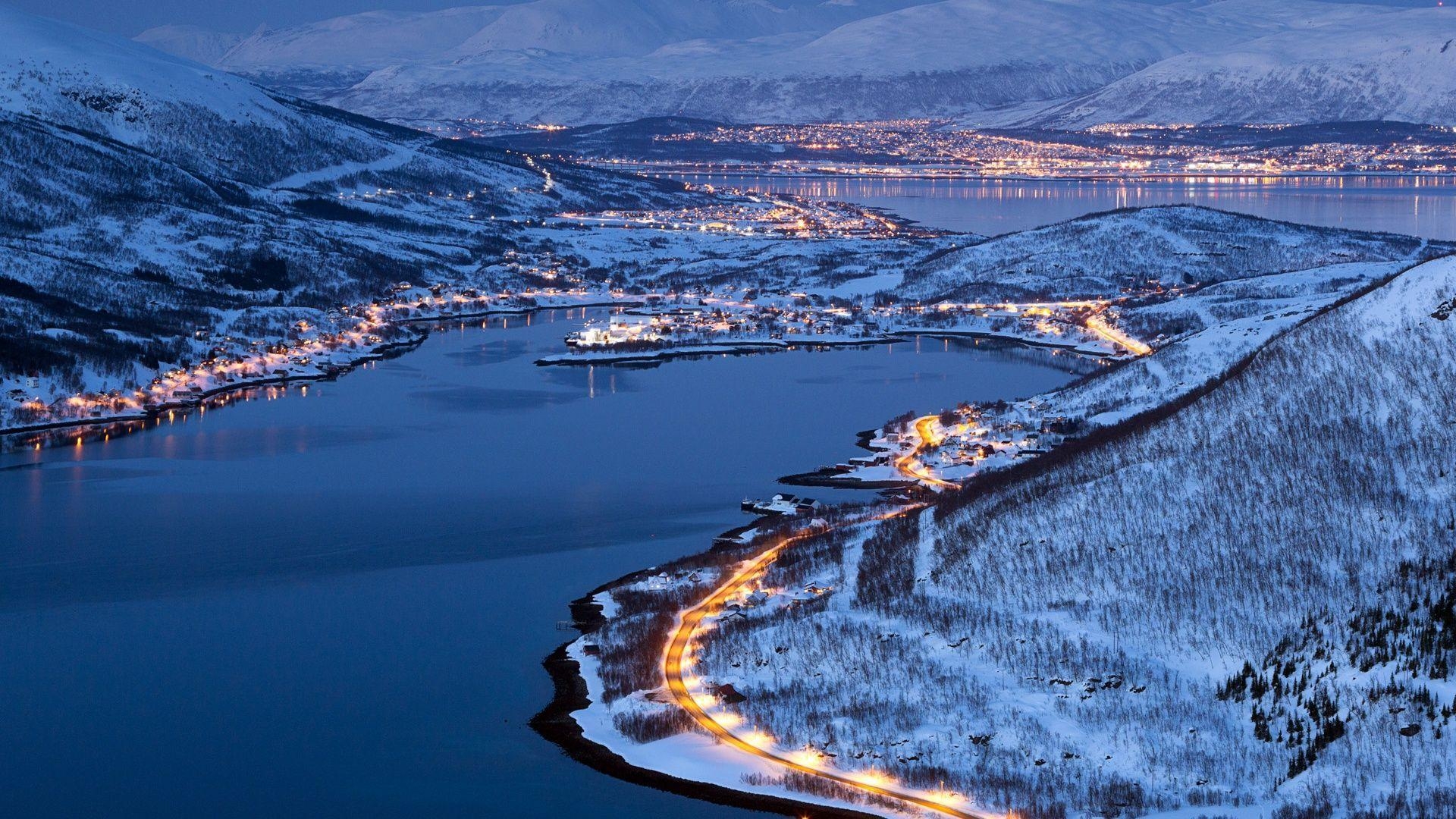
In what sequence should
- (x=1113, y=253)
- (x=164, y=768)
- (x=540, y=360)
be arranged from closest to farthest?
(x=164, y=768), (x=540, y=360), (x=1113, y=253)

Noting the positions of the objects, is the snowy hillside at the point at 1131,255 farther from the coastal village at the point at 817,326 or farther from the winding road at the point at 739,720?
the winding road at the point at 739,720

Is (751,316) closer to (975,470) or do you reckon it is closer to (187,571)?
(975,470)

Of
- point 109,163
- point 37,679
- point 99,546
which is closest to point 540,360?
point 99,546

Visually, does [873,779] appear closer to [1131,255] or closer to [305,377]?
[305,377]

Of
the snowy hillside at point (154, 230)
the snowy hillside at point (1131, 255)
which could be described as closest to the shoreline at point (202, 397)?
the snowy hillside at point (154, 230)

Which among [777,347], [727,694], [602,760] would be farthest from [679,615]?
[777,347]

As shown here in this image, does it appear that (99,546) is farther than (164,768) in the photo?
Yes

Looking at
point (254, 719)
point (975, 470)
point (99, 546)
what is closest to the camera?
point (254, 719)
